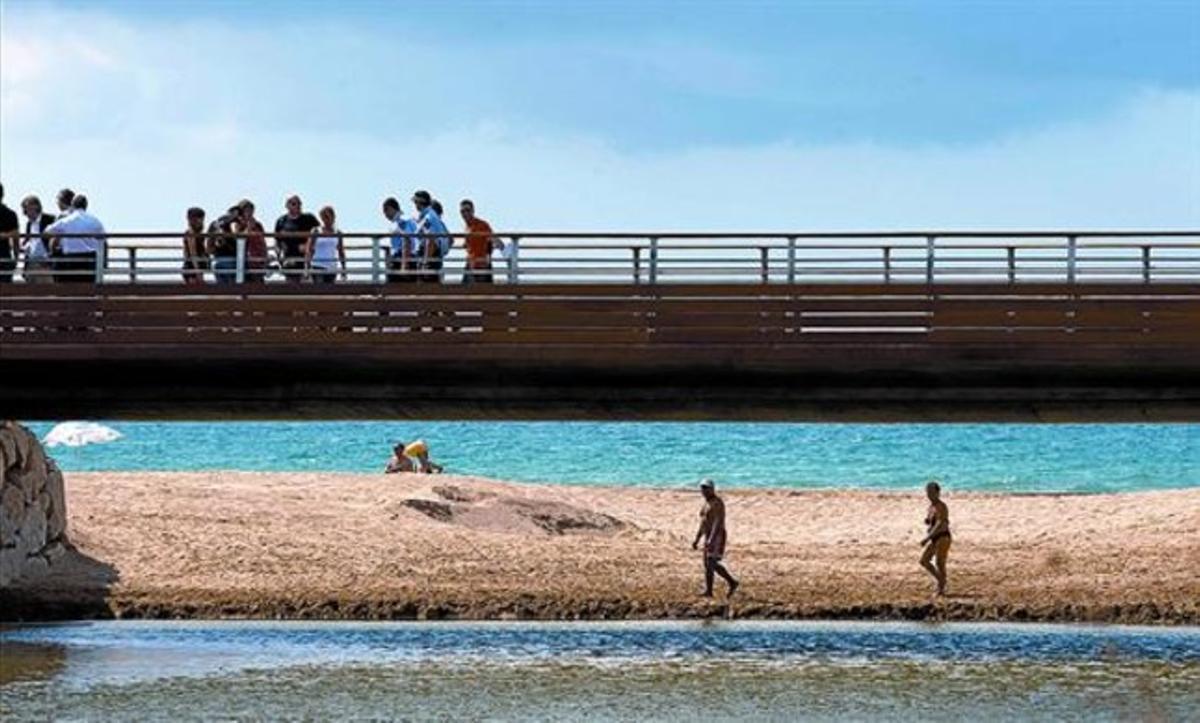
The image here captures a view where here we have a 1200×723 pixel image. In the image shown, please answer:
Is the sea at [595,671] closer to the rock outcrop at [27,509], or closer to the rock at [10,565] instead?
the rock at [10,565]

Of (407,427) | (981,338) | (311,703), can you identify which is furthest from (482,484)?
(407,427)

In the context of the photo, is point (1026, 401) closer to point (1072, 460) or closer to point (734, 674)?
point (734, 674)

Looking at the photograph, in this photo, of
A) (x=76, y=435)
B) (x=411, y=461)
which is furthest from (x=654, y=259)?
(x=76, y=435)

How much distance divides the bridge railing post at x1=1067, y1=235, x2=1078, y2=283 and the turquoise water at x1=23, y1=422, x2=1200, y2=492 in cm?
3931

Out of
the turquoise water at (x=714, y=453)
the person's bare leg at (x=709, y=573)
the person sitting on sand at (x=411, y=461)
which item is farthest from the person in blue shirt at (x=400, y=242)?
the turquoise water at (x=714, y=453)

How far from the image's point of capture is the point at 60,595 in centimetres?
2980

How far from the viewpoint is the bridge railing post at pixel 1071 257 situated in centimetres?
2711

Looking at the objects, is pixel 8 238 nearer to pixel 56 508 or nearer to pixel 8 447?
pixel 8 447

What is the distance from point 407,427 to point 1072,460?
29.6 m

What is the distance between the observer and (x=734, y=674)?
80.6 ft

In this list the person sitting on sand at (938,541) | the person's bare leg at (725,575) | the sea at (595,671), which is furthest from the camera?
the person sitting on sand at (938,541)

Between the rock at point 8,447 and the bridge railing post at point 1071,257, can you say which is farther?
the rock at point 8,447

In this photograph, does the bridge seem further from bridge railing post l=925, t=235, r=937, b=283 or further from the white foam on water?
the white foam on water

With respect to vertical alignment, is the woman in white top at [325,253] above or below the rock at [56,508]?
above
